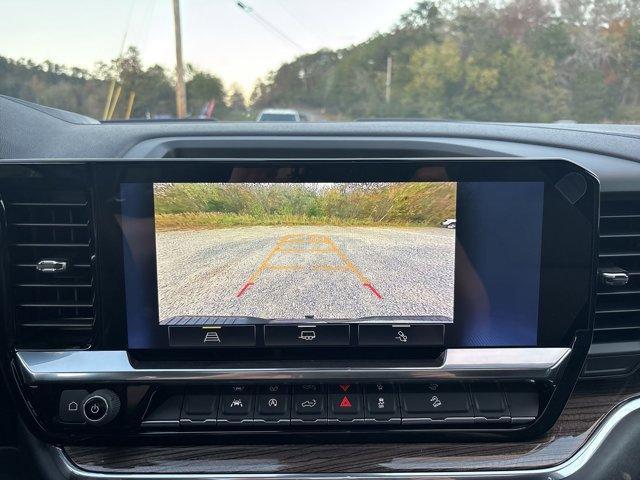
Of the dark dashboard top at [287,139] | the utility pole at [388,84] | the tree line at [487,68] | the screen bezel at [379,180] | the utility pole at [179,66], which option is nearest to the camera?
the screen bezel at [379,180]

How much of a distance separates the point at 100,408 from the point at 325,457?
60 cm

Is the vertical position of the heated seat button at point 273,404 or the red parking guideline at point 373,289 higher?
the red parking guideline at point 373,289

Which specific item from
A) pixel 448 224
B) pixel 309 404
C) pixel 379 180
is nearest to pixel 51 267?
pixel 309 404

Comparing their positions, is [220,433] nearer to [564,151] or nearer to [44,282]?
[44,282]

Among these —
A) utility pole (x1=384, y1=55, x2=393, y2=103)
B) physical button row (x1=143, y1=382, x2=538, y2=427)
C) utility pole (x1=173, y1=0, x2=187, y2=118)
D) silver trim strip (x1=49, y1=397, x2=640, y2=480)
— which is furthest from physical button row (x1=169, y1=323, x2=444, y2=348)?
utility pole (x1=384, y1=55, x2=393, y2=103)

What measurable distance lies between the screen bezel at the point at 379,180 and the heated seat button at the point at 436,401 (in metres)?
0.09

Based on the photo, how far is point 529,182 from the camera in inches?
54.8

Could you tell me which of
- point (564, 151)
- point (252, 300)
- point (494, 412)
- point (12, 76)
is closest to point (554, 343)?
point (494, 412)

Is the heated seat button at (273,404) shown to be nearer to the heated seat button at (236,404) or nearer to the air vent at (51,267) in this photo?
the heated seat button at (236,404)

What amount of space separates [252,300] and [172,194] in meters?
0.33

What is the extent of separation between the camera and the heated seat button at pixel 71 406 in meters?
1.43

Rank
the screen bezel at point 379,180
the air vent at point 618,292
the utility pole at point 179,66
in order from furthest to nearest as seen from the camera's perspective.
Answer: the utility pole at point 179,66
the air vent at point 618,292
the screen bezel at point 379,180

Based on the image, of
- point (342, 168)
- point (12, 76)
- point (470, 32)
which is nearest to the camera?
point (342, 168)

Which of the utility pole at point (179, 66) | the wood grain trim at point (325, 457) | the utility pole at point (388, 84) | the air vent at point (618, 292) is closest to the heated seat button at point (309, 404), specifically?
the wood grain trim at point (325, 457)
